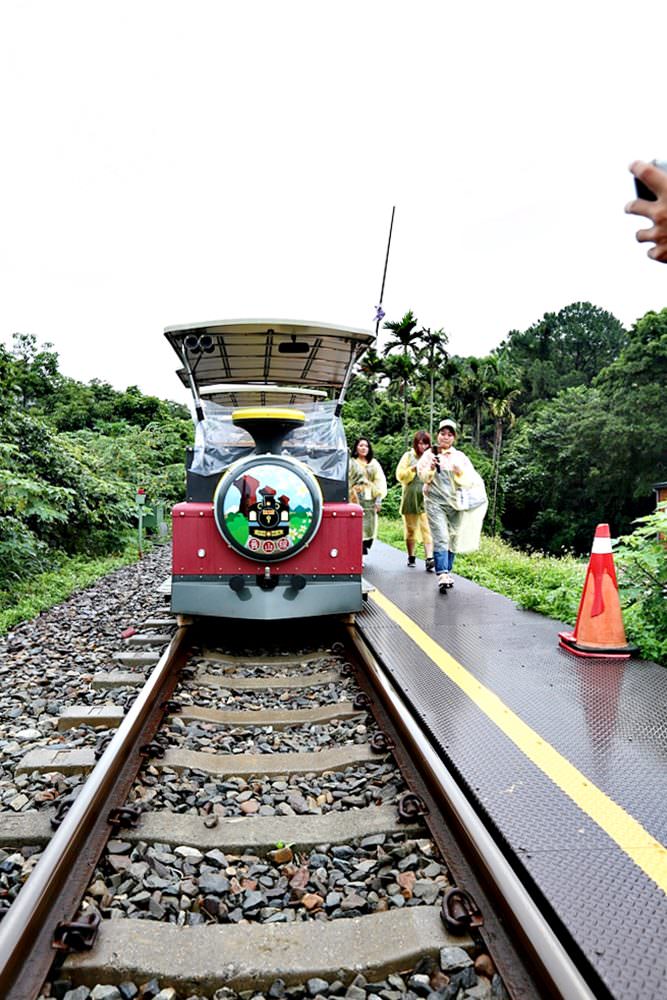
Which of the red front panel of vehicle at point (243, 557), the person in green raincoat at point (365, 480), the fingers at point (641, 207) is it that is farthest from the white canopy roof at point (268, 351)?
the fingers at point (641, 207)

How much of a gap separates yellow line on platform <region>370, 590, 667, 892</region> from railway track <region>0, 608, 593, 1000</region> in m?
0.55

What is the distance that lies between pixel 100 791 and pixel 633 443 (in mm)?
39943

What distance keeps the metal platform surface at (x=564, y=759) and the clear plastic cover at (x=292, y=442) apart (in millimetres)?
1624

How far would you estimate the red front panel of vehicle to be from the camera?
6051mm

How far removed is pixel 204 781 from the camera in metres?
3.61

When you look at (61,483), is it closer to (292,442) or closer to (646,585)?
(292,442)

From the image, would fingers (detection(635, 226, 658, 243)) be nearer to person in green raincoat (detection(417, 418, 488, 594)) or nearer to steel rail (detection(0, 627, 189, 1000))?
steel rail (detection(0, 627, 189, 1000))

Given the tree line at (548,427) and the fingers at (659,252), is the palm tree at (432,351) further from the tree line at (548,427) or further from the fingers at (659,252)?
the fingers at (659,252)

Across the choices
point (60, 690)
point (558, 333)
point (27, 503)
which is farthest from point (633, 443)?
point (558, 333)

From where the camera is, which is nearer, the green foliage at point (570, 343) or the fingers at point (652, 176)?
the fingers at point (652, 176)

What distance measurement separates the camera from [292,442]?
7.26m

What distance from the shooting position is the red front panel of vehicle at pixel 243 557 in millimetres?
6051

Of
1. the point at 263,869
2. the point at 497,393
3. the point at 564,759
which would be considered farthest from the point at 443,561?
the point at 497,393

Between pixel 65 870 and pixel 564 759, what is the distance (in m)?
2.34
